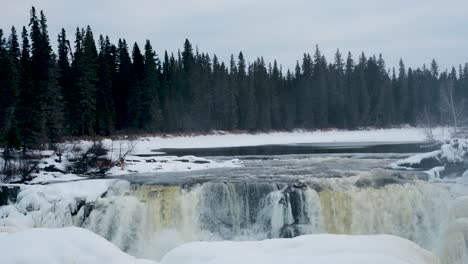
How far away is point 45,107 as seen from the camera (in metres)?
35.2

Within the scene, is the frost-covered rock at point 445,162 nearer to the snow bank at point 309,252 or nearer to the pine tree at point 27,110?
the snow bank at point 309,252

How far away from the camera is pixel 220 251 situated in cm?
609

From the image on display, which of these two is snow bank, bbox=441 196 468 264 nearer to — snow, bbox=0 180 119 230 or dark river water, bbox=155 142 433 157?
snow, bbox=0 180 119 230

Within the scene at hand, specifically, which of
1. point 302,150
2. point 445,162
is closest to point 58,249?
point 445,162

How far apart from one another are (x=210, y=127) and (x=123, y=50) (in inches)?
583

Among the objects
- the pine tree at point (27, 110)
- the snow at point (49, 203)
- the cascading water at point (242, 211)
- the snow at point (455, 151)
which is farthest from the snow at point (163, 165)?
the snow at point (455, 151)

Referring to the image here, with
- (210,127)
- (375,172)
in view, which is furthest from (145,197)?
(210,127)

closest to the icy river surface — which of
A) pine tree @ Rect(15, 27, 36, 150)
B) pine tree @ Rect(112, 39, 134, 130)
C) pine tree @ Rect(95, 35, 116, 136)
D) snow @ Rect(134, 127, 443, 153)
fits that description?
pine tree @ Rect(15, 27, 36, 150)

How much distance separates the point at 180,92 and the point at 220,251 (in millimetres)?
57057

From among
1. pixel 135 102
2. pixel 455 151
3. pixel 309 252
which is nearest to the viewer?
pixel 309 252

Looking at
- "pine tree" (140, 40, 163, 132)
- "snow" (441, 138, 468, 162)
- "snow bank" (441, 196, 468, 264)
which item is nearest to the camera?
"snow bank" (441, 196, 468, 264)

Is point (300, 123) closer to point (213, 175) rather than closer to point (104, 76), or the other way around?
point (104, 76)

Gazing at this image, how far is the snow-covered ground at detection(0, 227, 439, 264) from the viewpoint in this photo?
531 centimetres

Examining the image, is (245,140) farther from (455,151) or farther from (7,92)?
(455,151)
